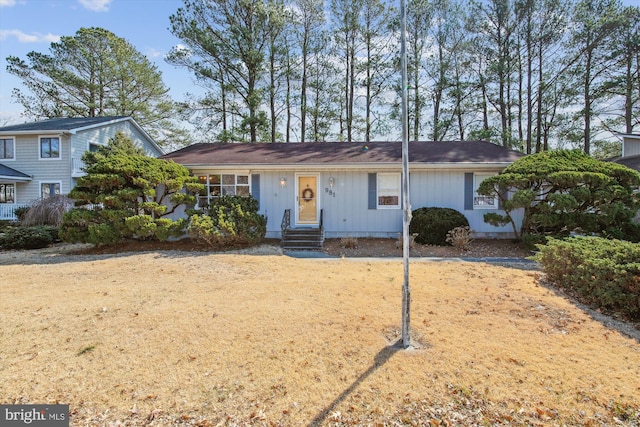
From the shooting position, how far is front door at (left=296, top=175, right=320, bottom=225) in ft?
37.9

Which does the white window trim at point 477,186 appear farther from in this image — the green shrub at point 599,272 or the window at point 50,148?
the window at point 50,148

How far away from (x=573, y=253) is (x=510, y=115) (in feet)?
65.5

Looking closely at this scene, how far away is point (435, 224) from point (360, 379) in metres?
7.57

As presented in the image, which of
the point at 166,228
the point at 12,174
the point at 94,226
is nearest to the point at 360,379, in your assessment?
the point at 166,228

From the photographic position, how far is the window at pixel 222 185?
38.3ft

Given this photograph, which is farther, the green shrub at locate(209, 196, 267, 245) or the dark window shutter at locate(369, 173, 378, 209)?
the dark window shutter at locate(369, 173, 378, 209)

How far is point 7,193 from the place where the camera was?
18.1m

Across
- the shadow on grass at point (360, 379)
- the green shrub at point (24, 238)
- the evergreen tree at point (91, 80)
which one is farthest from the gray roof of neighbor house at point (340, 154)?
the evergreen tree at point (91, 80)

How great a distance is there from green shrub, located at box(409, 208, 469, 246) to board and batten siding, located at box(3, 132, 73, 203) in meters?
18.3

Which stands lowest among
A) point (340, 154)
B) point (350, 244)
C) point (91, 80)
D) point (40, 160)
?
point (350, 244)

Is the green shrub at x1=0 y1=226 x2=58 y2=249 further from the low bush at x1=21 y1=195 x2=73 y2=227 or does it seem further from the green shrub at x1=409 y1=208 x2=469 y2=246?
the green shrub at x1=409 y1=208 x2=469 y2=246

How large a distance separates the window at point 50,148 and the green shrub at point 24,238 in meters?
8.99

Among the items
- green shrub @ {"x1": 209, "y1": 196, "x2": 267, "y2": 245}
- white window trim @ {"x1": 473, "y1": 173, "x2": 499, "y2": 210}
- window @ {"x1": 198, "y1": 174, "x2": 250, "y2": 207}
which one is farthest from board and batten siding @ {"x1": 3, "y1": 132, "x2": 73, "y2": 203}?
white window trim @ {"x1": 473, "y1": 173, "x2": 499, "y2": 210}

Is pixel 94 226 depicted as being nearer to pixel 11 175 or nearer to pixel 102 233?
pixel 102 233
